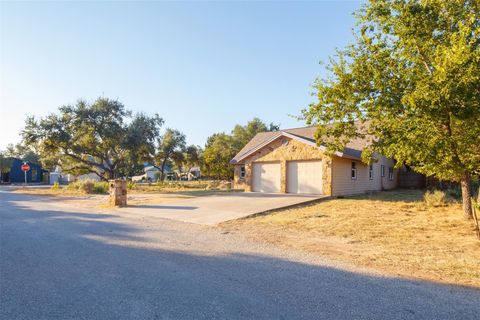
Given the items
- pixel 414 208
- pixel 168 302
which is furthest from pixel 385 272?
pixel 414 208

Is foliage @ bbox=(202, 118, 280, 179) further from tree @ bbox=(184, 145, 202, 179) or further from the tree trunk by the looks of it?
the tree trunk

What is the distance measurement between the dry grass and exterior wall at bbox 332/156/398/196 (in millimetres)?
5384

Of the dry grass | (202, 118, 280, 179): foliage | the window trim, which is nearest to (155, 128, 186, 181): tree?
(202, 118, 280, 179): foliage

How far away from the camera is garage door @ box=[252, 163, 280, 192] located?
70.4 ft

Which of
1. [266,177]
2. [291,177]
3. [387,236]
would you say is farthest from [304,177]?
[387,236]

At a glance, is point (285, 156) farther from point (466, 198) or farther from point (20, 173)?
point (20, 173)

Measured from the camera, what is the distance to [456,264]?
19.1ft

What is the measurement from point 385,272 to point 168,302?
375cm

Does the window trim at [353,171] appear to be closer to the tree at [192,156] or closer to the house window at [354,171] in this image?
the house window at [354,171]

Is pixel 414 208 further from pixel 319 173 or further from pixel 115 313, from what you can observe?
pixel 115 313

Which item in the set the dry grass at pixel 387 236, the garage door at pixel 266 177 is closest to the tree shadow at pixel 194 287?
the dry grass at pixel 387 236

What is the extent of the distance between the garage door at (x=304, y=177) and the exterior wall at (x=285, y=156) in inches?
12.6

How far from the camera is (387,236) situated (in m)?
8.31

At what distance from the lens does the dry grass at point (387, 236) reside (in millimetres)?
5746
